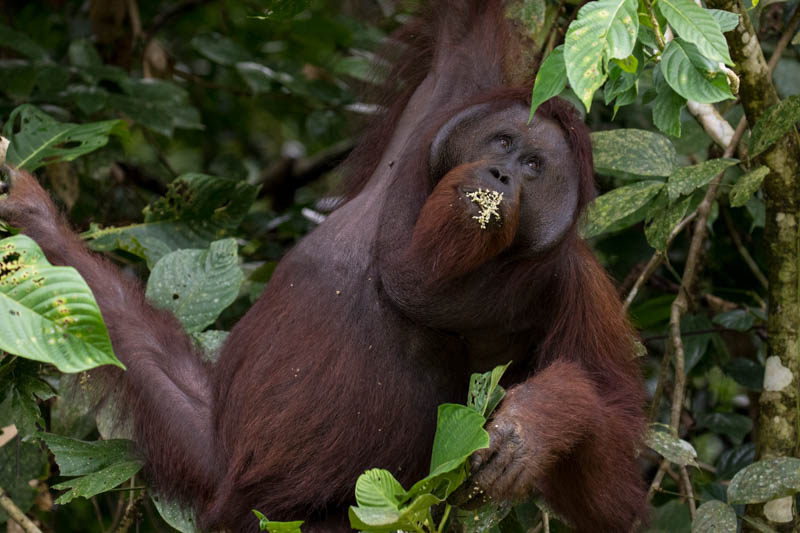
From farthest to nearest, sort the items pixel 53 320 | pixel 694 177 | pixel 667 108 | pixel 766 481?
pixel 694 177 → pixel 766 481 → pixel 667 108 → pixel 53 320

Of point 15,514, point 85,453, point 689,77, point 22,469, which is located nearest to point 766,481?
point 689,77

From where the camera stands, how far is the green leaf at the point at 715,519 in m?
3.07

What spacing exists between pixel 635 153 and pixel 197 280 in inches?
64.0

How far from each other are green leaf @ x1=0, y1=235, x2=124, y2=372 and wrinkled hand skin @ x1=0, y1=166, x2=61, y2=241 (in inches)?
53.1

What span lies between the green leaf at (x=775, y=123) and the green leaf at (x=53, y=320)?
7.10ft

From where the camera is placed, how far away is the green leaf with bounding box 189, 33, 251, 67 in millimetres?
5113

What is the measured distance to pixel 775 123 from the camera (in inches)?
124

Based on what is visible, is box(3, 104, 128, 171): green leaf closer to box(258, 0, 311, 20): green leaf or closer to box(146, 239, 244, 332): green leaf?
box(146, 239, 244, 332): green leaf

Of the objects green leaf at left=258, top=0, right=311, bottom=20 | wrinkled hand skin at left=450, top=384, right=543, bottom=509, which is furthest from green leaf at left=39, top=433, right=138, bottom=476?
green leaf at left=258, top=0, right=311, bottom=20

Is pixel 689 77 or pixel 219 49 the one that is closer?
pixel 689 77


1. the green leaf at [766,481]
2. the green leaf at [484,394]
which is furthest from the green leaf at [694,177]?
the green leaf at [484,394]

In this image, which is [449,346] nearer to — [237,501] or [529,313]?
[529,313]

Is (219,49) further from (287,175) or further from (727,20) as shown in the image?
(727,20)

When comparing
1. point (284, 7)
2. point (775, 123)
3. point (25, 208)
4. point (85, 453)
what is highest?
point (284, 7)
